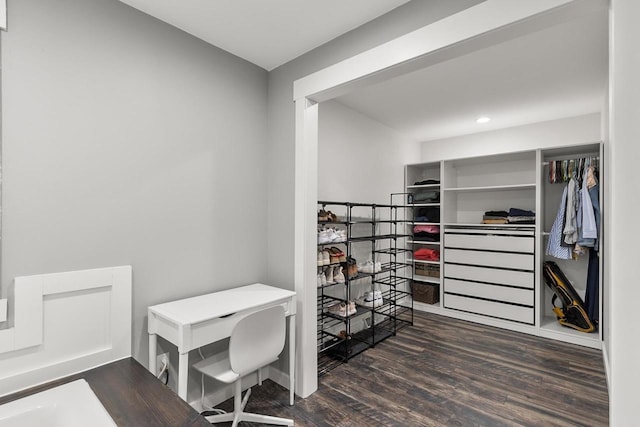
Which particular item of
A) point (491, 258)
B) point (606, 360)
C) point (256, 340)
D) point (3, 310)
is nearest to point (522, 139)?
point (491, 258)

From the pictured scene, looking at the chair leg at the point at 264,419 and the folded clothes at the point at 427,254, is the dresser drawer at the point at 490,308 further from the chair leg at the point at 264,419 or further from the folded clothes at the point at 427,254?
the chair leg at the point at 264,419

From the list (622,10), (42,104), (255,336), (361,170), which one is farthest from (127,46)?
(361,170)

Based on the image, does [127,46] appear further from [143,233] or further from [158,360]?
[158,360]

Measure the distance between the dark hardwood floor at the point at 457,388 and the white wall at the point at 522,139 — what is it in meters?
2.23

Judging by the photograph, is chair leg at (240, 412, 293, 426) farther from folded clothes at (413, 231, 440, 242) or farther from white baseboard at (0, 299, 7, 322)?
folded clothes at (413, 231, 440, 242)

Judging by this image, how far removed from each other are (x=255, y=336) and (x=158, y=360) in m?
0.67

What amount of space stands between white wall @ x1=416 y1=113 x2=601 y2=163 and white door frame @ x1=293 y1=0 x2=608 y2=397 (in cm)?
261

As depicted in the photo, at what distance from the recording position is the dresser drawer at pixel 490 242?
11.7 ft

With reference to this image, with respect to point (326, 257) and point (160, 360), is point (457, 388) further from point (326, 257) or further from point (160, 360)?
point (160, 360)

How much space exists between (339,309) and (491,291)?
6.51ft

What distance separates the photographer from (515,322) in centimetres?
361

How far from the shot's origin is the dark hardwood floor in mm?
2066

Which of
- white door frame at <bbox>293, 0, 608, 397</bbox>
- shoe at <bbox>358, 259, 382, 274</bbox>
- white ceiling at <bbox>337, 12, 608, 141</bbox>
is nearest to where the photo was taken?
white door frame at <bbox>293, 0, 608, 397</bbox>

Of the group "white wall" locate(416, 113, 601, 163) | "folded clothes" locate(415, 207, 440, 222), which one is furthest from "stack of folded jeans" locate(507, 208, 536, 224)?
"folded clothes" locate(415, 207, 440, 222)
